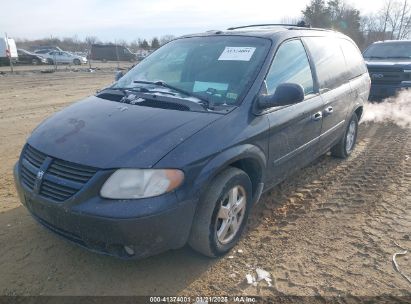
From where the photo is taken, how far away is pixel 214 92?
10.9 ft

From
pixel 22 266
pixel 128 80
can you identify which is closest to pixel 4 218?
pixel 22 266

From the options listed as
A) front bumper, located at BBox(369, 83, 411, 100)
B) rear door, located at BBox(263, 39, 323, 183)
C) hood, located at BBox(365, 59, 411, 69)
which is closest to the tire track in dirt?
rear door, located at BBox(263, 39, 323, 183)

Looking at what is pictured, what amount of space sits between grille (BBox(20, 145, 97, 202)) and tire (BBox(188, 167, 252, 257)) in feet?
2.88

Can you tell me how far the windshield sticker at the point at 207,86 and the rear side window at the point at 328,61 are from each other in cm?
150

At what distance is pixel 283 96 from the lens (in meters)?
3.12

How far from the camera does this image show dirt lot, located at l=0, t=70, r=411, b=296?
2730 millimetres

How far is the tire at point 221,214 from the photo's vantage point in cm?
276

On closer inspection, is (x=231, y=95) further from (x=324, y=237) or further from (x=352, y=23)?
(x=352, y=23)

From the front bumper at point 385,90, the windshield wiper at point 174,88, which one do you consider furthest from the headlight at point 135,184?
the front bumper at point 385,90

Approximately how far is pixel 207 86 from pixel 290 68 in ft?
3.27

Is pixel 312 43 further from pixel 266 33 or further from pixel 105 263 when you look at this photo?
pixel 105 263

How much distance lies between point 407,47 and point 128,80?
31.4 ft

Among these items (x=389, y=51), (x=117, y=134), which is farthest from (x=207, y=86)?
(x=389, y=51)

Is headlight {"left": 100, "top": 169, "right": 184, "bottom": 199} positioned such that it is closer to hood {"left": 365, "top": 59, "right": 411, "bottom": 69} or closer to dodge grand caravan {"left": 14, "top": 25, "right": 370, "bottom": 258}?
dodge grand caravan {"left": 14, "top": 25, "right": 370, "bottom": 258}
